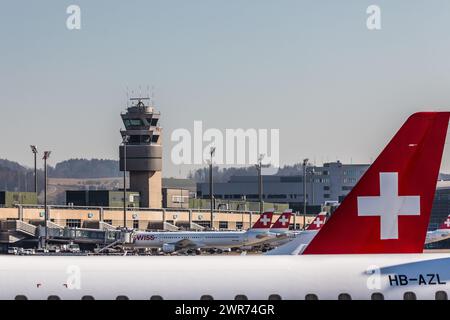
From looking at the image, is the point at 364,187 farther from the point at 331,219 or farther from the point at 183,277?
the point at 183,277

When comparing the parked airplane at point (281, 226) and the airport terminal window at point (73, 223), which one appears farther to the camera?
the airport terminal window at point (73, 223)

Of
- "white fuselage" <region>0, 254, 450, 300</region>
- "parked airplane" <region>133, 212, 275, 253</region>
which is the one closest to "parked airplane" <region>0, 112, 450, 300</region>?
"white fuselage" <region>0, 254, 450, 300</region>

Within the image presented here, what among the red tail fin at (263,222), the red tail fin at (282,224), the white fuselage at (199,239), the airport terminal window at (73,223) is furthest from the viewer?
the airport terminal window at (73,223)

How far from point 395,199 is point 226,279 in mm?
6146

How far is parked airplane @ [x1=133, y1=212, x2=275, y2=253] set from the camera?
5468 inches

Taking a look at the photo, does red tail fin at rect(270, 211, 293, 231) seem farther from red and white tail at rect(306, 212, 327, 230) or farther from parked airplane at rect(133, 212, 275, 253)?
red and white tail at rect(306, 212, 327, 230)

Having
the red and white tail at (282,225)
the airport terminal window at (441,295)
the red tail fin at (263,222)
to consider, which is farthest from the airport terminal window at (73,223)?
the airport terminal window at (441,295)

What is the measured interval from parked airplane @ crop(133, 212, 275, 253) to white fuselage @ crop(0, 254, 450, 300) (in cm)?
10972

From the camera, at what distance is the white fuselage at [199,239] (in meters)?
140

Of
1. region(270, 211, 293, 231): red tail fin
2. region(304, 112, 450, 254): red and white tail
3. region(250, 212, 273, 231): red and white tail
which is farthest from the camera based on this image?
region(270, 211, 293, 231): red tail fin

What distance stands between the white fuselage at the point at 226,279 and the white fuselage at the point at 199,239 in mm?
111623

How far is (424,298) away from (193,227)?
545ft

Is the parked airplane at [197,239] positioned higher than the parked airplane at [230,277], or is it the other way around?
the parked airplane at [230,277]

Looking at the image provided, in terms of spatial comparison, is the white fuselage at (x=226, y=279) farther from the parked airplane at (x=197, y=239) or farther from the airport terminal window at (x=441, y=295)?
the parked airplane at (x=197, y=239)
